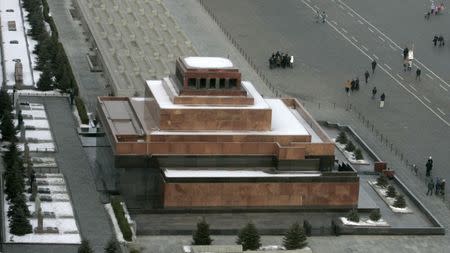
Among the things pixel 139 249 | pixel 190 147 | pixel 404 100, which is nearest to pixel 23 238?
pixel 139 249

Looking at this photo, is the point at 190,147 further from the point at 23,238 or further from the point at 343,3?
the point at 343,3

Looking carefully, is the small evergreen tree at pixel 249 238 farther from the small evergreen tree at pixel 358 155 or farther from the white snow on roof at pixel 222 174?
the small evergreen tree at pixel 358 155

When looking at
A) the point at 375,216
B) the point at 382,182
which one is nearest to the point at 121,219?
the point at 375,216

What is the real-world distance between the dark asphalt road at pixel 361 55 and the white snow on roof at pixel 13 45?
691 inches

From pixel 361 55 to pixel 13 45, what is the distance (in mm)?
27845

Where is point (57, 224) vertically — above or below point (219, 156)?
below

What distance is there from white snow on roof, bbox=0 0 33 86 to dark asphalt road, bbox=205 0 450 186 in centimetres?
1756

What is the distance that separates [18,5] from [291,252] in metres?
62.6

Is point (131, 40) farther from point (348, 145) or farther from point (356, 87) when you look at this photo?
point (348, 145)

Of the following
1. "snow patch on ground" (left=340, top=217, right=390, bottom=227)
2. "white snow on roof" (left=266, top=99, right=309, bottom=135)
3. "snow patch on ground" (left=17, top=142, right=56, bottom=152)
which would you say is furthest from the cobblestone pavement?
"snow patch on ground" (left=340, top=217, right=390, bottom=227)

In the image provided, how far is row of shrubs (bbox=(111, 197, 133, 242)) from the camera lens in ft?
285

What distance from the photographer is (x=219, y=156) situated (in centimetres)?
9294

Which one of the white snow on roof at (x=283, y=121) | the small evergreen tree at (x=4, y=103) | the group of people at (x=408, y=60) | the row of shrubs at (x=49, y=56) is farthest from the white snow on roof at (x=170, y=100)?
the group of people at (x=408, y=60)

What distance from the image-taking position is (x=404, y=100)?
4761 inches
